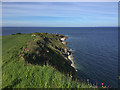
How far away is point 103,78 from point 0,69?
2760 centimetres

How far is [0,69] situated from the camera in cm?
1246

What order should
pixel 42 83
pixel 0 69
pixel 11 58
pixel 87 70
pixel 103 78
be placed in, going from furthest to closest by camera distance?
pixel 87 70 → pixel 103 78 → pixel 11 58 → pixel 0 69 → pixel 42 83

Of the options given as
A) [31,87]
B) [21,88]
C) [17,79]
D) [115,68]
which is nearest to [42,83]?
[31,87]

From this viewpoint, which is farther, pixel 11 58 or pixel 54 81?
pixel 11 58

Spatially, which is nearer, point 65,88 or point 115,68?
Result: point 65,88

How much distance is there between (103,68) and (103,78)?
21.7 feet

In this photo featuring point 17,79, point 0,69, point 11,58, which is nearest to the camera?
point 17,79

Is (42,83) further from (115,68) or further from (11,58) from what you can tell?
Result: (115,68)

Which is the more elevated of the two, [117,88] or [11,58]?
[11,58]

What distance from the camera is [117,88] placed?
86.6ft

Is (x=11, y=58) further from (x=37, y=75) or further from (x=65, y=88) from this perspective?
(x=65, y=88)

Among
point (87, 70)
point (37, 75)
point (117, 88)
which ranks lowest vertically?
point (117, 88)

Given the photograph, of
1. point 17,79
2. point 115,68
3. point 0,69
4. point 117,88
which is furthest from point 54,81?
point 115,68

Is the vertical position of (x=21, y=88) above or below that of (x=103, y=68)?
above
